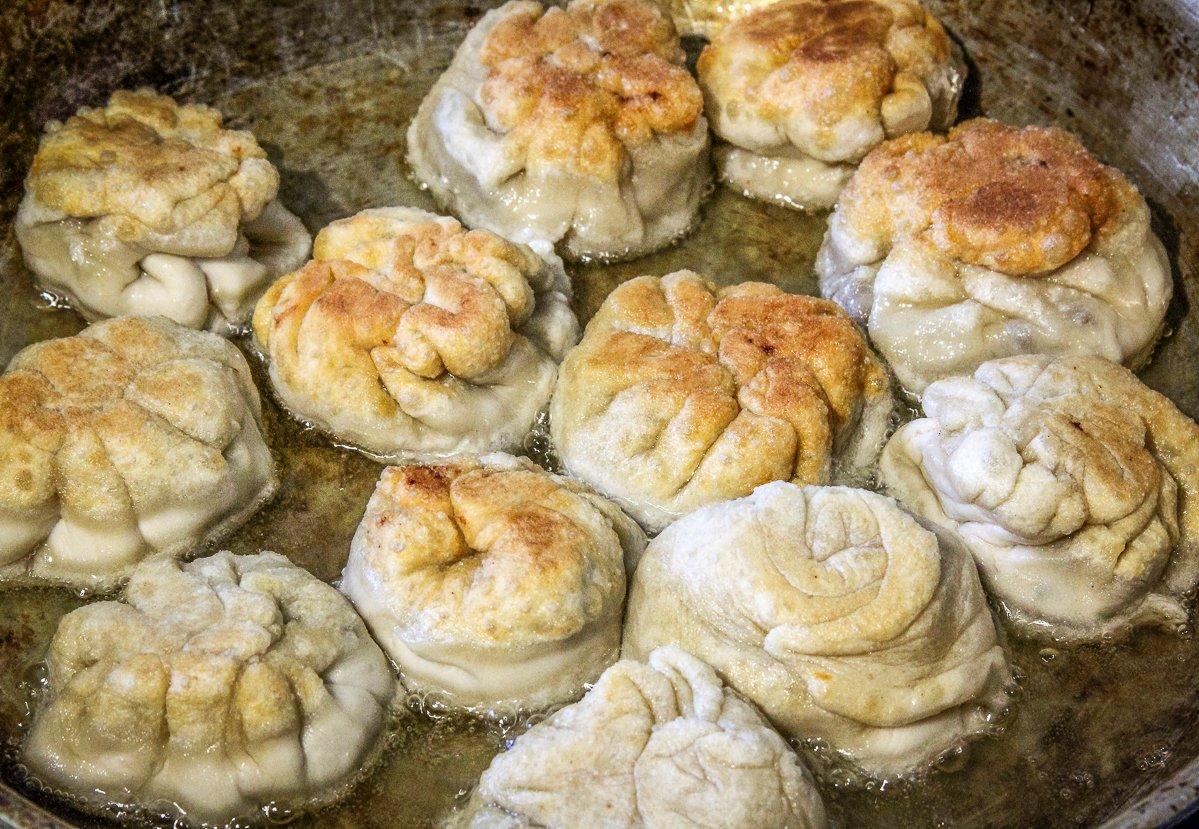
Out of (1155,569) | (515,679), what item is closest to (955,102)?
(1155,569)

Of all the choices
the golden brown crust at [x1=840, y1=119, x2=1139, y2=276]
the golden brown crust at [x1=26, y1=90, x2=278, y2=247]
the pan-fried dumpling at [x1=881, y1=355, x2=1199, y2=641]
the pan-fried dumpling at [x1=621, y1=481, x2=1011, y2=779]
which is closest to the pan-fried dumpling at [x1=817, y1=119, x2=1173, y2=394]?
the golden brown crust at [x1=840, y1=119, x2=1139, y2=276]

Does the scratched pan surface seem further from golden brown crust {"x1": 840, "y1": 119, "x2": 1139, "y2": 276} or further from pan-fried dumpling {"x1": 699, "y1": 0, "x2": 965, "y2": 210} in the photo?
golden brown crust {"x1": 840, "y1": 119, "x2": 1139, "y2": 276}

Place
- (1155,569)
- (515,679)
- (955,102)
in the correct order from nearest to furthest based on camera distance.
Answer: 1. (515,679)
2. (1155,569)
3. (955,102)

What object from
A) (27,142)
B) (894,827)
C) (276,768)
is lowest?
(894,827)

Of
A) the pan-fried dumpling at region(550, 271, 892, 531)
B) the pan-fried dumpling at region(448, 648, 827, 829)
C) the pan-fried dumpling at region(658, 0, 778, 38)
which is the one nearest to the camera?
the pan-fried dumpling at region(448, 648, 827, 829)

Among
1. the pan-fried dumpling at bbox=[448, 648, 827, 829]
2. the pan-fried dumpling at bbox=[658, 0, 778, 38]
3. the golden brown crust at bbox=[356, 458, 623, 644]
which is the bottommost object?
the pan-fried dumpling at bbox=[448, 648, 827, 829]

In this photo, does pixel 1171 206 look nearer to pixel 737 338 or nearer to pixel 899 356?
pixel 899 356

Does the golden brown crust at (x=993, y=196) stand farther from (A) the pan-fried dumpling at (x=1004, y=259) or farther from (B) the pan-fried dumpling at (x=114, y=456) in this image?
(B) the pan-fried dumpling at (x=114, y=456)
